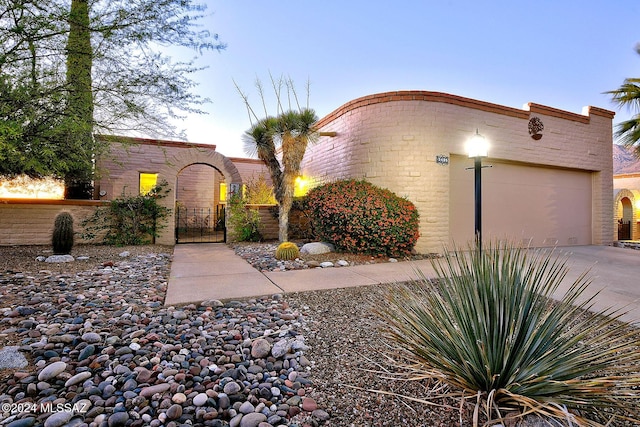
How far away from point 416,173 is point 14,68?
6.72 metres

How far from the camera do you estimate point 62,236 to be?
5.44 m

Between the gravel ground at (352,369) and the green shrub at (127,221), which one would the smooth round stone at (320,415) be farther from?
the green shrub at (127,221)

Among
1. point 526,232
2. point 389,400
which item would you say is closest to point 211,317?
point 389,400

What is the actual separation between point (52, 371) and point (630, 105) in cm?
1234

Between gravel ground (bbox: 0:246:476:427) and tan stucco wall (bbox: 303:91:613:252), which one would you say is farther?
tan stucco wall (bbox: 303:91:613:252)

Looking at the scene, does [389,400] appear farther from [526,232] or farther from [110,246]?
[526,232]

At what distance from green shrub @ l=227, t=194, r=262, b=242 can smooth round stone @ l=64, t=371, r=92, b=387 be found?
6.86 metres

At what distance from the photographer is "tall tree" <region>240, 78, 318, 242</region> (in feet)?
22.3

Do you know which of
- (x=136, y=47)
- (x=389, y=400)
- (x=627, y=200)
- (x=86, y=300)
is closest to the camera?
(x=389, y=400)

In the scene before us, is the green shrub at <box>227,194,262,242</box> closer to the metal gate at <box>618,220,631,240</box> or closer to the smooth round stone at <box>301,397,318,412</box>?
the smooth round stone at <box>301,397,318,412</box>

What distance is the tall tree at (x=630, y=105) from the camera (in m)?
7.95

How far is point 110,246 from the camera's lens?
709 cm

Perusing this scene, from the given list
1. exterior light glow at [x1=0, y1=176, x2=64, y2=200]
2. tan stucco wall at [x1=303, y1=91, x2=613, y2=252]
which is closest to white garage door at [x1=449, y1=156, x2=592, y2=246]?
tan stucco wall at [x1=303, y1=91, x2=613, y2=252]

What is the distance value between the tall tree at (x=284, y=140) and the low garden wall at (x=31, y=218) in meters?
4.44
